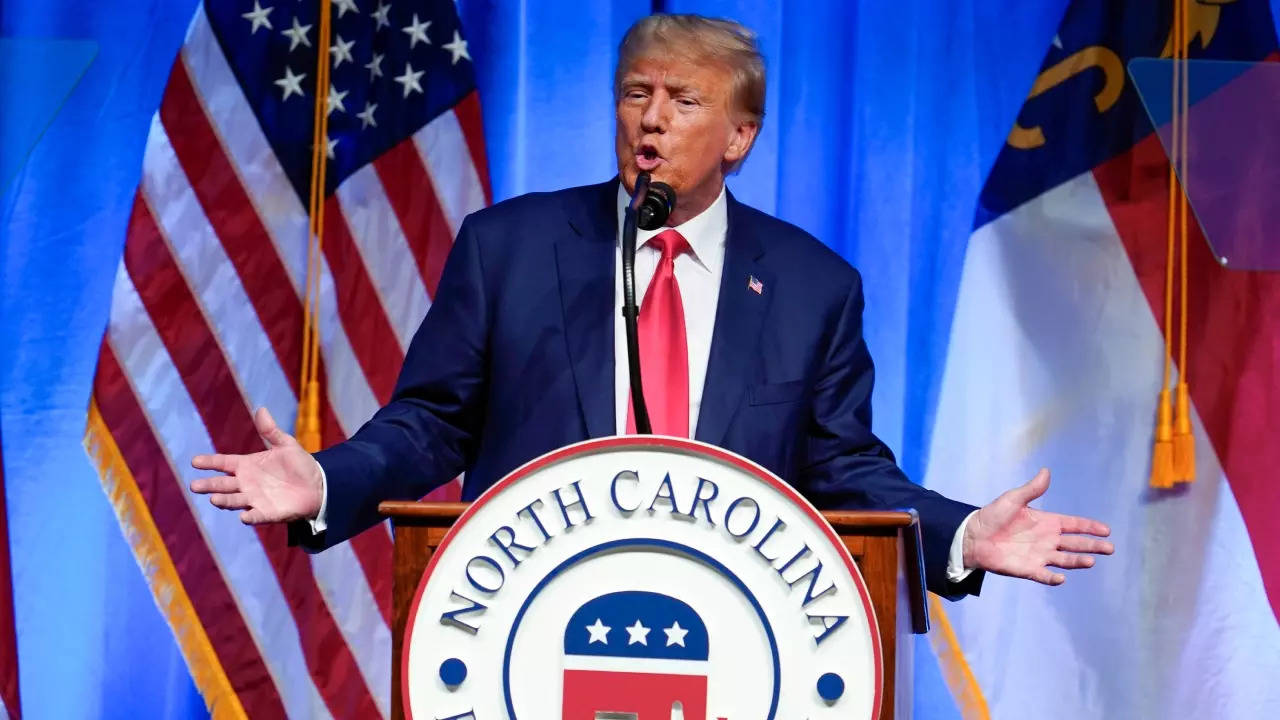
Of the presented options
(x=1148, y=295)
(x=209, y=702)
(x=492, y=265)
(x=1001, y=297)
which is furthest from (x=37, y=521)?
(x=1148, y=295)

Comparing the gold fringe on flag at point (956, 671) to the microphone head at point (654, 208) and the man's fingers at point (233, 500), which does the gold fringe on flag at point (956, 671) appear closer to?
the microphone head at point (654, 208)

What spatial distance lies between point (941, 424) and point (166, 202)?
5.70 feet

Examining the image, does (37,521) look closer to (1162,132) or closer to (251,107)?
(251,107)

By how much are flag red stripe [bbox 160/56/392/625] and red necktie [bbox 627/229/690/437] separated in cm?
148

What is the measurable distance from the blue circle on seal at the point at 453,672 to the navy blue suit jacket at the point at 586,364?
0.49m

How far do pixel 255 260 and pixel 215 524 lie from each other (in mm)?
572

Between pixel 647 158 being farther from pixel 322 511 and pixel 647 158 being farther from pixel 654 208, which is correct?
pixel 322 511

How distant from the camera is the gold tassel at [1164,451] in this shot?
314 cm

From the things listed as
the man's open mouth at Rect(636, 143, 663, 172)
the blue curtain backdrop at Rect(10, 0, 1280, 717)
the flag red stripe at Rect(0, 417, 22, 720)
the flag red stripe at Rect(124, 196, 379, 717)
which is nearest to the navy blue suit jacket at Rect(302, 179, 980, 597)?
the man's open mouth at Rect(636, 143, 663, 172)

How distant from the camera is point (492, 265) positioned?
2121 mm

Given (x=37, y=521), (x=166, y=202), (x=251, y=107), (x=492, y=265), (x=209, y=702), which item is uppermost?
(x=251, y=107)

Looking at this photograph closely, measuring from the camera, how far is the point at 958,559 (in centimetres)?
179

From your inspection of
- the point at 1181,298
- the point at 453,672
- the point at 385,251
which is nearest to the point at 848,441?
the point at 453,672

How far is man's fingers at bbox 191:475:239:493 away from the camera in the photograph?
1.55 metres
